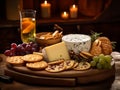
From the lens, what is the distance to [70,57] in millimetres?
1719

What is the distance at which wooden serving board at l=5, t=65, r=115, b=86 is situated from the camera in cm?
155

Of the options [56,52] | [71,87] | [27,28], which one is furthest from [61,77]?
[27,28]

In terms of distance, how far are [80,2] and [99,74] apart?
4.98 ft

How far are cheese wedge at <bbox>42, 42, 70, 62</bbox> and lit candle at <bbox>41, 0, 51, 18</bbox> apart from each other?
1237mm

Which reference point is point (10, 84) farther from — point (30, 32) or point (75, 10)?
point (75, 10)

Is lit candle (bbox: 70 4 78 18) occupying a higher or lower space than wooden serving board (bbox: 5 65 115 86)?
higher

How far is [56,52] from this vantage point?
1687mm

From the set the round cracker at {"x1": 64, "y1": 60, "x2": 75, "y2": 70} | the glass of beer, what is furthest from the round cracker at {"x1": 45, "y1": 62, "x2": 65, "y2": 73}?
the glass of beer

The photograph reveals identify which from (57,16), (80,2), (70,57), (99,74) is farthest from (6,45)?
(99,74)

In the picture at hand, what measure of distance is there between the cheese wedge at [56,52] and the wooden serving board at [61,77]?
0.12 meters

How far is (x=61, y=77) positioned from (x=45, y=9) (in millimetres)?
1414

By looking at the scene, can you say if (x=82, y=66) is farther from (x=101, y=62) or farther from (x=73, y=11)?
(x=73, y=11)

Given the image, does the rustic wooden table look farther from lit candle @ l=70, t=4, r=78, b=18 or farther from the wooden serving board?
lit candle @ l=70, t=4, r=78, b=18

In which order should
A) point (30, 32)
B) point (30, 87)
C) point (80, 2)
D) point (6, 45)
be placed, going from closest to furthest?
point (30, 87) → point (30, 32) → point (6, 45) → point (80, 2)
